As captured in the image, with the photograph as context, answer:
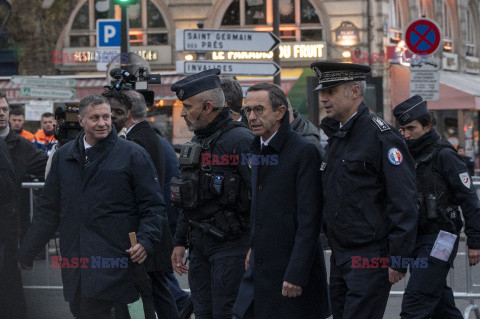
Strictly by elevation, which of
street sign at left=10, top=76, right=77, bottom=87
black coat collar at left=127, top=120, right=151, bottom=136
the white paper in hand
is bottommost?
the white paper in hand

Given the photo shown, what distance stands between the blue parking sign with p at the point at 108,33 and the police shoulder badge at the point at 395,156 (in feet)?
37.4

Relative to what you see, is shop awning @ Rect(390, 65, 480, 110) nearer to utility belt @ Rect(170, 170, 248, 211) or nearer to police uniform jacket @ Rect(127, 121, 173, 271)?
police uniform jacket @ Rect(127, 121, 173, 271)

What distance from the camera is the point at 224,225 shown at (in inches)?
240

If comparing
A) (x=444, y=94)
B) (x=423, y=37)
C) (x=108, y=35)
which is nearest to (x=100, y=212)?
(x=423, y=37)

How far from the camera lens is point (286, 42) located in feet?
91.4

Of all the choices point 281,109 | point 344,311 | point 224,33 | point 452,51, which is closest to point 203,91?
point 281,109

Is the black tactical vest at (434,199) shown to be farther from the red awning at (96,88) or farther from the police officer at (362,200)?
the red awning at (96,88)

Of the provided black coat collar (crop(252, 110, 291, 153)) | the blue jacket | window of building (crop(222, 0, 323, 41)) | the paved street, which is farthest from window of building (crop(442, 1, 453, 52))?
black coat collar (crop(252, 110, 291, 153))

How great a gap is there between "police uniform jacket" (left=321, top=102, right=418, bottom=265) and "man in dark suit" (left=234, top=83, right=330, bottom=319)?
153 mm

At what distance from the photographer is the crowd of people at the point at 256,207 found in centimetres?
523

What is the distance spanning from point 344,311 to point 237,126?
5.42 feet

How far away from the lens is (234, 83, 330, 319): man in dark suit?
18.0 ft

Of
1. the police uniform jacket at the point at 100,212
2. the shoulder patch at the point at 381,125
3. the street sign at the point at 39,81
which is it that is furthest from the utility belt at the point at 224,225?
the street sign at the point at 39,81

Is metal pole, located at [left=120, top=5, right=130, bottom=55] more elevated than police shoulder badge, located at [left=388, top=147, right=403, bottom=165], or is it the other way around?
metal pole, located at [left=120, top=5, right=130, bottom=55]
